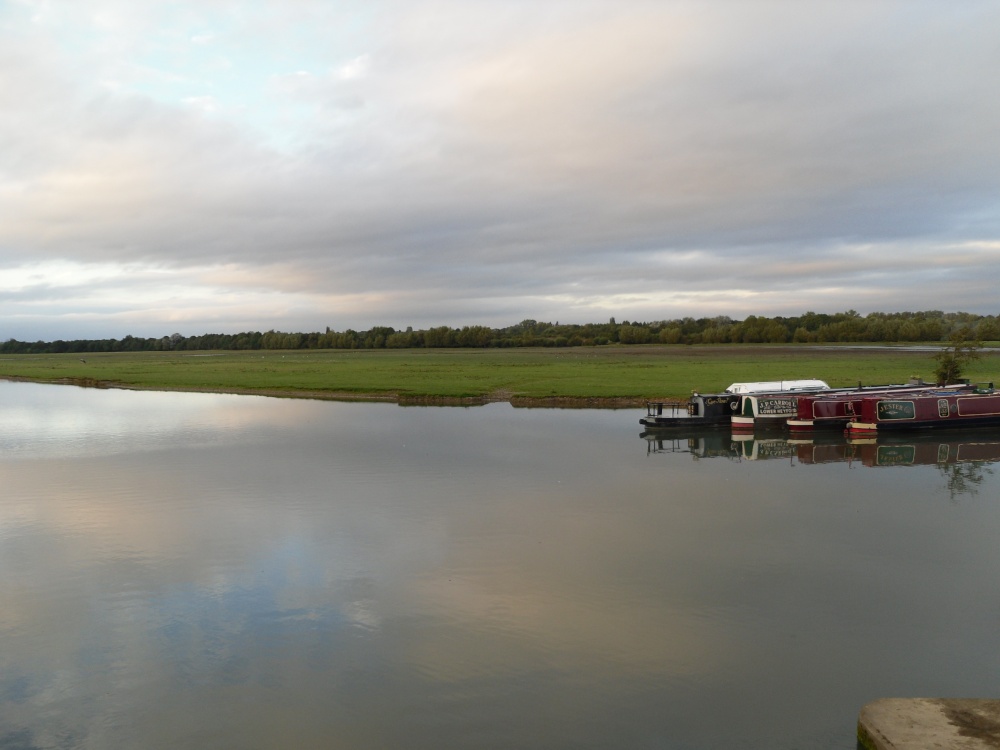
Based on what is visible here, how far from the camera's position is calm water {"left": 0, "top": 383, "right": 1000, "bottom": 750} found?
39.7 feet

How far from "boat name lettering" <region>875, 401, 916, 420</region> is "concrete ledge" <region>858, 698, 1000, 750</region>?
3711cm

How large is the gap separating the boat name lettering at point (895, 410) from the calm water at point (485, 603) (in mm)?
10997

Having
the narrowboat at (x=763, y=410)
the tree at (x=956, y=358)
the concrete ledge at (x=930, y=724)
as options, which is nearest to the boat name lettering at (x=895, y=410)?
the narrowboat at (x=763, y=410)

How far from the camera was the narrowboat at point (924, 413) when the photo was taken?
44.1 meters

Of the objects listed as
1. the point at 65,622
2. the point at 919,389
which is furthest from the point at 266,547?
the point at 919,389

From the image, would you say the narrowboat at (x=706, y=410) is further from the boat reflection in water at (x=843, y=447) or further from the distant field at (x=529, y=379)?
the distant field at (x=529, y=379)

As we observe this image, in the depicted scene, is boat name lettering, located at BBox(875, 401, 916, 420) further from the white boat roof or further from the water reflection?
the white boat roof

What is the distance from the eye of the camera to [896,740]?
32.0ft

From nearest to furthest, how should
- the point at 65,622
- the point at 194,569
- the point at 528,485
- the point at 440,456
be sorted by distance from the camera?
1. the point at 65,622
2. the point at 194,569
3. the point at 528,485
4. the point at 440,456

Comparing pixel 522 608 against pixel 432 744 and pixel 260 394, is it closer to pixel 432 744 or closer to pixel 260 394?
pixel 432 744

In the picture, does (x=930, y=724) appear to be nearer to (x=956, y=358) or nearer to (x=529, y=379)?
A: (x=956, y=358)

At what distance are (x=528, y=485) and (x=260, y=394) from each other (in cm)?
5156

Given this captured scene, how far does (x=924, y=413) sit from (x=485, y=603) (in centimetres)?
3819

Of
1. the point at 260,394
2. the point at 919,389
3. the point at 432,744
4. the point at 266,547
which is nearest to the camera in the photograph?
the point at 432,744
